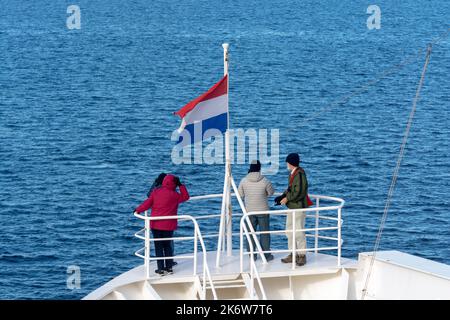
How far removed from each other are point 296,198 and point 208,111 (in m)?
2.45

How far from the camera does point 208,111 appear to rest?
22000mm

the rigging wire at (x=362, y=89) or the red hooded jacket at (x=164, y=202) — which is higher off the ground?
the rigging wire at (x=362, y=89)

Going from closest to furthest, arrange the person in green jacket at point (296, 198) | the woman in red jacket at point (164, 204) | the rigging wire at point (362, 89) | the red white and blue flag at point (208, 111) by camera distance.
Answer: the woman in red jacket at point (164, 204), the person in green jacket at point (296, 198), the red white and blue flag at point (208, 111), the rigging wire at point (362, 89)

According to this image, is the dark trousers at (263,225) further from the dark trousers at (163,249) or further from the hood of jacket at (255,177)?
the dark trousers at (163,249)

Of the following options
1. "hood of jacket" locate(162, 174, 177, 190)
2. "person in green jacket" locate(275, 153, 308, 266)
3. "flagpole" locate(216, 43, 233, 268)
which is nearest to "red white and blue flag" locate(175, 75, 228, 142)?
"flagpole" locate(216, 43, 233, 268)

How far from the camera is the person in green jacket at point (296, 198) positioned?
21.5 meters

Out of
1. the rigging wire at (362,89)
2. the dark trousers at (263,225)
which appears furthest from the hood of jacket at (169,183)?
the rigging wire at (362,89)

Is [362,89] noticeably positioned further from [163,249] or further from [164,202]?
[164,202]

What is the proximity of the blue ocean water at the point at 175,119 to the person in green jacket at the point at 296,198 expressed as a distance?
18148mm

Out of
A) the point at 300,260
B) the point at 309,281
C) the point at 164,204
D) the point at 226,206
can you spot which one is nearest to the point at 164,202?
the point at 164,204

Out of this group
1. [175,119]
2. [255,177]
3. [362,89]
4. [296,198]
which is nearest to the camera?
[296,198]

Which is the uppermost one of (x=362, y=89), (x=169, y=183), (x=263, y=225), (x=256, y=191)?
(x=362, y=89)

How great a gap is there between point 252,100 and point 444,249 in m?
40.0

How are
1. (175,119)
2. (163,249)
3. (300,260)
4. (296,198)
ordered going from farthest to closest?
(175,119) < (300,260) < (296,198) < (163,249)
